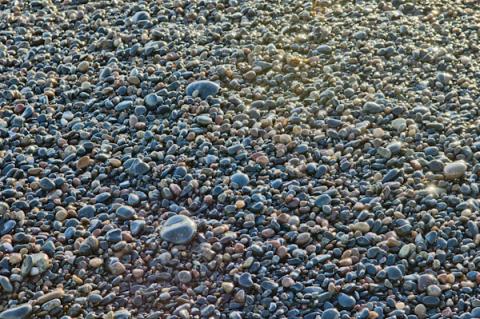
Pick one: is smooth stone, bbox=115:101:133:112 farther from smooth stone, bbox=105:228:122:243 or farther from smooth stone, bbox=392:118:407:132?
smooth stone, bbox=392:118:407:132

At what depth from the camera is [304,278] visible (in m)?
3.19

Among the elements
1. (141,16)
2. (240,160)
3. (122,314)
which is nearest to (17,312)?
(122,314)

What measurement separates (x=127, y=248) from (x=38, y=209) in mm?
579

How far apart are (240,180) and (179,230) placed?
44 centimetres

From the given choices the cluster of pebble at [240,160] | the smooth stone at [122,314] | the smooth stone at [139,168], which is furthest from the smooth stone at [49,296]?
the smooth stone at [139,168]

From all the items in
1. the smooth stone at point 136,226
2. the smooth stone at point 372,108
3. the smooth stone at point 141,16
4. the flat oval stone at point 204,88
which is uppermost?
the smooth stone at point 141,16

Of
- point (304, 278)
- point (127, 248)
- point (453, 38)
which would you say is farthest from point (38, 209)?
point (453, 38)

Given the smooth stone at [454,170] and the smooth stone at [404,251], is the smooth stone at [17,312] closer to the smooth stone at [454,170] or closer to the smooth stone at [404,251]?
the smooth stone at [404,251]

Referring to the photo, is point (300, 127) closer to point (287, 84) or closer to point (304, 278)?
point (287, 84)

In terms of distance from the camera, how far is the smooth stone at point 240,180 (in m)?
3.62

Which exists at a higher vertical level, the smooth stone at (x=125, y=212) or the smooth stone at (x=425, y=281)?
the smooth stone at (x=125, y=212)

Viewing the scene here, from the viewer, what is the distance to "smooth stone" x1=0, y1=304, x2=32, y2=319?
10.2 ft

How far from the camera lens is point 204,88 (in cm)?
420

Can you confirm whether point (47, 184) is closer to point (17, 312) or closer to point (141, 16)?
point (17, 312)
